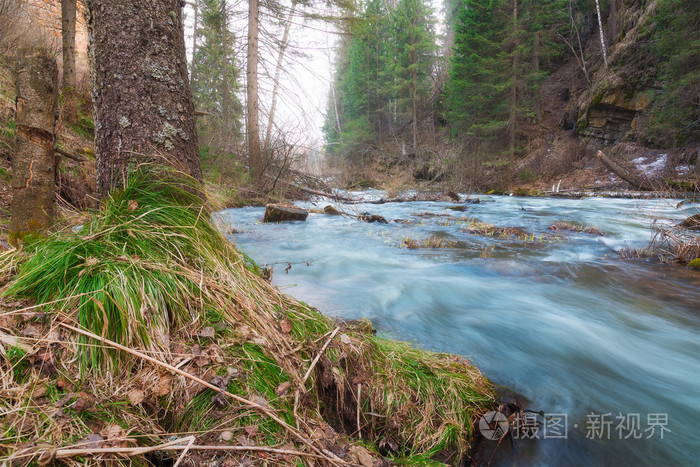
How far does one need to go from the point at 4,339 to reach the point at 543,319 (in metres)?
4.33

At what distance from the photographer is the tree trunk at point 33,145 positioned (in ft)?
7.47

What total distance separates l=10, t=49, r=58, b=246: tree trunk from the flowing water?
1322 millimetres

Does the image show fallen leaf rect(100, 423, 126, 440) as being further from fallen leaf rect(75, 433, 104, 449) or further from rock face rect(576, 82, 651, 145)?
rock face rect(576, 82, 651, 145)

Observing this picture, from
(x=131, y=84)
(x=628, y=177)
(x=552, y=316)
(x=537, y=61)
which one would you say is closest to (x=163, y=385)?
(x=131, y=84)

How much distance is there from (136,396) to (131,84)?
1928 mm

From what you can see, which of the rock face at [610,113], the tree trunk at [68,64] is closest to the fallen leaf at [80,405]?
the tree trunk at [68,64]

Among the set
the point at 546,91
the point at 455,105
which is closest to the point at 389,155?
the point at 455,105

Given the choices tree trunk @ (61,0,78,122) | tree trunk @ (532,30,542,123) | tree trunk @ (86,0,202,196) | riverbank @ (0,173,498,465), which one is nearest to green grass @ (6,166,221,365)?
riverbank @ (0,173,498,465)

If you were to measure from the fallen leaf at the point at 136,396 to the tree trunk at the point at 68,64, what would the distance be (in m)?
8.53

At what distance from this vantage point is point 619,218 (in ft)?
30.2

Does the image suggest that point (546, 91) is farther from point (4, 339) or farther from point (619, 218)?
point (4, 339)

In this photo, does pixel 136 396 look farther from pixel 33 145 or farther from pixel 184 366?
pixel 33 145

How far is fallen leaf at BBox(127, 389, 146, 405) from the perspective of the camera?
4.12 feet

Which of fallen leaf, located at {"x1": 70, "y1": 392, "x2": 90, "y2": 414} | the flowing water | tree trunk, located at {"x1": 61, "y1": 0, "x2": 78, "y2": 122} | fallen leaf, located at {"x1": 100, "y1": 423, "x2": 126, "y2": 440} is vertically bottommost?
the flowing water
